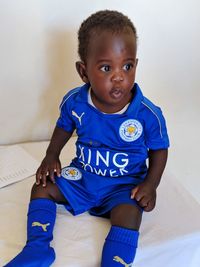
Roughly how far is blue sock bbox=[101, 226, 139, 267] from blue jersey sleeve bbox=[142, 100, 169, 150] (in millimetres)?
227

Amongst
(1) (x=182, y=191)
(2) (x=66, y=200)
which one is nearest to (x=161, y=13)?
(1) (x=182, y=191)

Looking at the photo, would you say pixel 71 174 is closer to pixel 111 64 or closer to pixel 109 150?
pixel 109 150

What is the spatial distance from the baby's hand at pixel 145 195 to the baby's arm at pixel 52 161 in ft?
0.68

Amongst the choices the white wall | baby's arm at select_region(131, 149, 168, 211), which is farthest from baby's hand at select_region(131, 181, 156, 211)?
the white wall

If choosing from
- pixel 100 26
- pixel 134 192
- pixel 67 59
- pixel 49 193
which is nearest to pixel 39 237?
pixel 49 193

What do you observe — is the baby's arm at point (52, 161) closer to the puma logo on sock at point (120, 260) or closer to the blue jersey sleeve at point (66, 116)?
the blue jersey sleeve at point (66, 116)

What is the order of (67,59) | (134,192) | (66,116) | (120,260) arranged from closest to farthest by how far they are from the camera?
(120,260), (134,192), (66,116), (67,59)

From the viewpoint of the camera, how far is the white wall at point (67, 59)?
3.80 ft

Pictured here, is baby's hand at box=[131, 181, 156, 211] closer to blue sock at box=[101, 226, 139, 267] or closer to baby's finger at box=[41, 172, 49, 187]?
blue sock at box=[101, 226, 139, 267]

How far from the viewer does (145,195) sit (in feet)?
2.89

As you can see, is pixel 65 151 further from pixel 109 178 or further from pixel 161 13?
pixel 161 13

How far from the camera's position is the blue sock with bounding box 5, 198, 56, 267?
0.75 meters

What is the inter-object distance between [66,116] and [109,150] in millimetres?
165

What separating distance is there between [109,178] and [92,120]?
15cm
